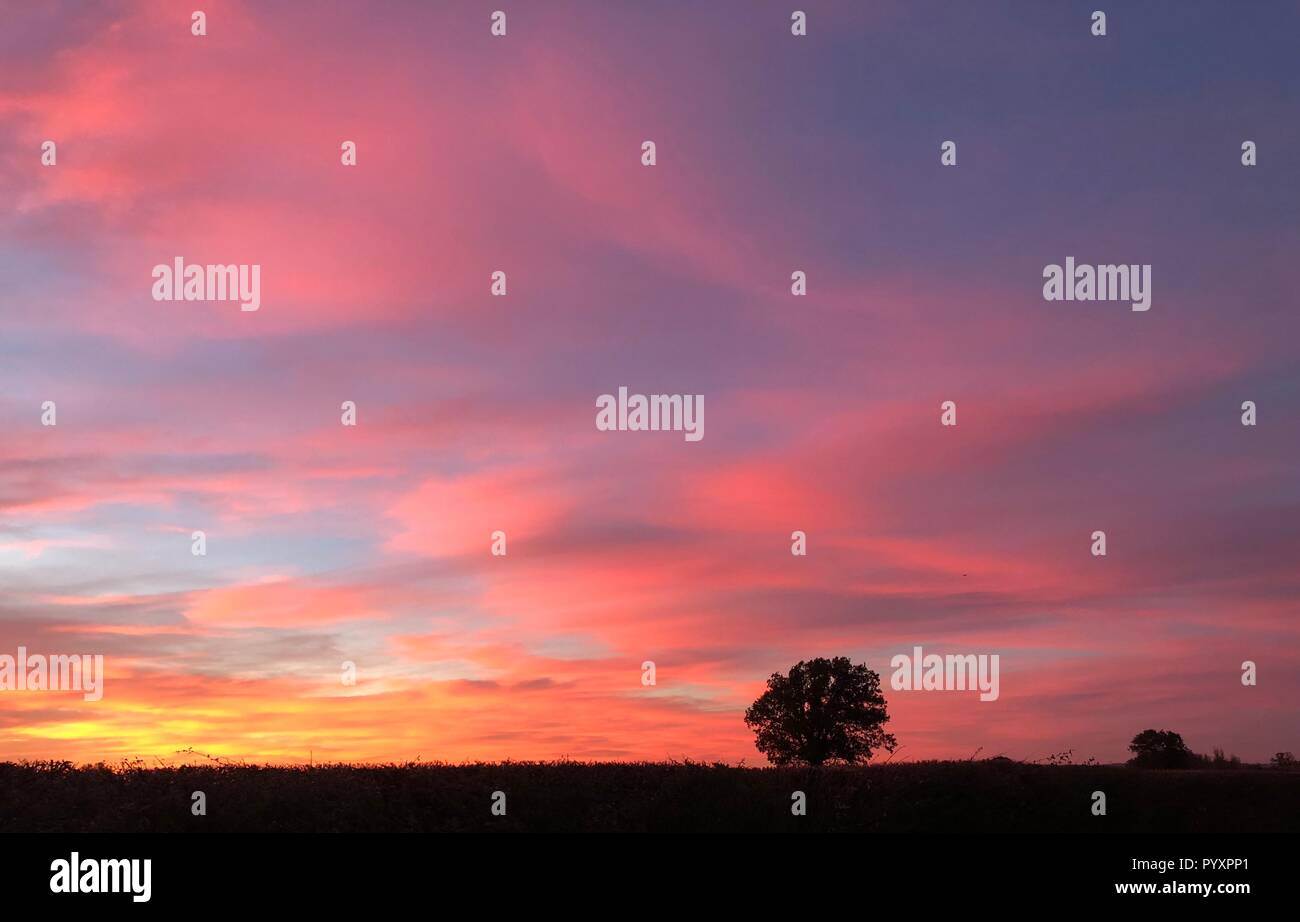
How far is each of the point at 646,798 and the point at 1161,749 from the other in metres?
30.2

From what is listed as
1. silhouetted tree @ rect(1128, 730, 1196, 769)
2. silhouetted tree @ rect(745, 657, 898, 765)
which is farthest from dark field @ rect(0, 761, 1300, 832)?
silhouetted tree @ rect(745, 657, 898, 765)

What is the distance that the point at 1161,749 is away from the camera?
→ 182 ft

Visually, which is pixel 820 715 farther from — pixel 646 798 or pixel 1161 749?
pixel 646 798

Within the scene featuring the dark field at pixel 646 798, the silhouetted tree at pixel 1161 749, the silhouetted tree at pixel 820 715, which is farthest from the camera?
the silhouetted tree at pixel 820 715

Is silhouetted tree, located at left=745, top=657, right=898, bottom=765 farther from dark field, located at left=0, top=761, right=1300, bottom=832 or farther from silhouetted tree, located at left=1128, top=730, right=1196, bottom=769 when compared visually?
dark field, located at left=0, top=761, right=1300, bottom=832

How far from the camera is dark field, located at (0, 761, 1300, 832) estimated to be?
1366 inches

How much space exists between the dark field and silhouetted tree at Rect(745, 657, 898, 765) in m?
30.9

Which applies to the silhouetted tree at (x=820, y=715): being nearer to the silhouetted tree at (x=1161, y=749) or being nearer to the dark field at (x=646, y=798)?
the silhouetted tree at (x=1161, y=749)

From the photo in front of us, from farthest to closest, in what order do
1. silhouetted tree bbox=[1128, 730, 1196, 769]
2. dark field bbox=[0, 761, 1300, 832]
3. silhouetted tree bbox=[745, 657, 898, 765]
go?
silhouetted tree bbox=[745, 657, 898, 765], silhouetted tree bbox=[1128, 730, 1196, 769], dark field bbox=[0, 761, 1300, 832]

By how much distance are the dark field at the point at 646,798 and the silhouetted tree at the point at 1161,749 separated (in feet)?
37.4

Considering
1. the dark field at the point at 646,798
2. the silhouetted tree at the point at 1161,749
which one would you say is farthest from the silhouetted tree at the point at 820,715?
the dark field at the point at 646,798

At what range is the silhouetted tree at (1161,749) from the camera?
5278 centimetres
